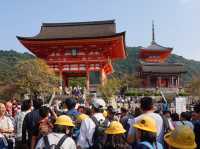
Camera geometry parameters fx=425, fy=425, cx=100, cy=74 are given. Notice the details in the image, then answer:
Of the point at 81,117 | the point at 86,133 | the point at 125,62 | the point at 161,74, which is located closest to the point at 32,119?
the point at 81,117

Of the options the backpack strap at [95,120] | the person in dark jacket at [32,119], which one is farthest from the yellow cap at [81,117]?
the person in dark jacket at [32,119]

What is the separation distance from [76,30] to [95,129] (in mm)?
41223

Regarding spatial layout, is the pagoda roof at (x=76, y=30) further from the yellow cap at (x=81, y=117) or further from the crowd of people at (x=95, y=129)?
the yellow cap at (x=81, y=117)

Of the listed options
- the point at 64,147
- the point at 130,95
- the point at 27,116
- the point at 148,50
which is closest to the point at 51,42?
the point at 130,95

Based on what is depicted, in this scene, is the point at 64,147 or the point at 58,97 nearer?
the point at 64,147

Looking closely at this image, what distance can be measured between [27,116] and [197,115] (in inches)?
112

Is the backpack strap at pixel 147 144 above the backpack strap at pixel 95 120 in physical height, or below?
below

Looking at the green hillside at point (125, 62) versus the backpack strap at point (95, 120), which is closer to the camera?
the backpack strap at point (95, 120)

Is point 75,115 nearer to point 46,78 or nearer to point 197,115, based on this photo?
point 197,115

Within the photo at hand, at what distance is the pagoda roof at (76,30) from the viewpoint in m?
43.5

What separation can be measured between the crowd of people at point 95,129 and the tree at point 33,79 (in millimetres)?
21772

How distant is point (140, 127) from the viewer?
14.4 ft

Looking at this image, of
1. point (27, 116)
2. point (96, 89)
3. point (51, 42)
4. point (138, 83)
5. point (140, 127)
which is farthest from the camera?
point (138, 83)

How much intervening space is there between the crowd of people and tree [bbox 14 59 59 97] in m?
21.8
